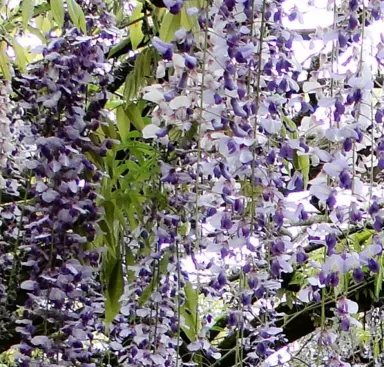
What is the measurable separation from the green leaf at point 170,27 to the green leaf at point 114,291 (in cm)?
45

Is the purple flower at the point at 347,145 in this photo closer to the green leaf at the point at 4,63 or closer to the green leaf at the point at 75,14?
the green leaf at the point at 75,14

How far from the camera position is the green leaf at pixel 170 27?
105 centimetres

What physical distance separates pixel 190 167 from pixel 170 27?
280 mm

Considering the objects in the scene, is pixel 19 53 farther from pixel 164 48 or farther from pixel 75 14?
pixel 164 48

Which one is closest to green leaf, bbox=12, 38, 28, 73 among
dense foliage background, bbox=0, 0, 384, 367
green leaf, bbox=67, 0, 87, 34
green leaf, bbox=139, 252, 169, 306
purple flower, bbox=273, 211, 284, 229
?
dense foliage background, bbox=0, 0, 384, 367

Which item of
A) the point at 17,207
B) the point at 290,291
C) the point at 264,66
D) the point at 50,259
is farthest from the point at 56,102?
the point at 290,291

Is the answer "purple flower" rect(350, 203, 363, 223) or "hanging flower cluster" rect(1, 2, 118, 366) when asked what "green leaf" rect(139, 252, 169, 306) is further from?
"purple flower" rect(350, 203, 363, 223)

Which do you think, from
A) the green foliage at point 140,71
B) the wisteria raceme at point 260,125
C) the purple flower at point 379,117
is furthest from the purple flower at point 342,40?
the green foliage at point 140,71

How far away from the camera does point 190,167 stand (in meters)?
1.26

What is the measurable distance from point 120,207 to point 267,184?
34 centimetres

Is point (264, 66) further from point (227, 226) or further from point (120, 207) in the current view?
point (120, 207)

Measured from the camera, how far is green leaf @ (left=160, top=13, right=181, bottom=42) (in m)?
1.05

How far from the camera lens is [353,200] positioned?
3.38 feet

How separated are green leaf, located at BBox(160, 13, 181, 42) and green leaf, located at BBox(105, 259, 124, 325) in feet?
1.48
